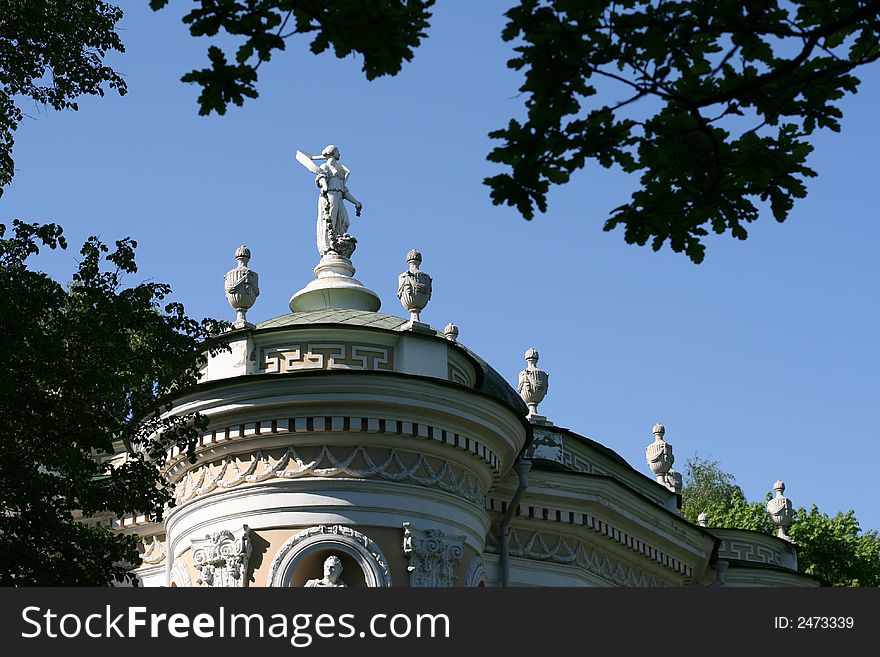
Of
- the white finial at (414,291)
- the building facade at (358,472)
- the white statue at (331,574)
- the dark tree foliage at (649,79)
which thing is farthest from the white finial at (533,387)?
the dark tree foliage at (649,79)

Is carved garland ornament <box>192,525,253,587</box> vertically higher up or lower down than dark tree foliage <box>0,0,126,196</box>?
lower down

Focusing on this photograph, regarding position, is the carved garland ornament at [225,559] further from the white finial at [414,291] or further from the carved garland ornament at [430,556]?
the white finial at [414,291]

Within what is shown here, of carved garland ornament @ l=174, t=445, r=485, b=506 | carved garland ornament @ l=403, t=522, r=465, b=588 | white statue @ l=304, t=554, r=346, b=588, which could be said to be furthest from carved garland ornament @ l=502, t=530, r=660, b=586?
white statue @ l=304, t=554, r=346, b=588

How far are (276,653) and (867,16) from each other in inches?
283

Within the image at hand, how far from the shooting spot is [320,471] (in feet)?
61.7

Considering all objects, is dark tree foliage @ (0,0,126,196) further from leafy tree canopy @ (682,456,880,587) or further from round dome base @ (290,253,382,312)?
leafy tree canopy @ (682,456,880,587)

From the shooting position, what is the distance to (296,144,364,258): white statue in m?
23.6

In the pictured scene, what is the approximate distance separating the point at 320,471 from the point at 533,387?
678cm

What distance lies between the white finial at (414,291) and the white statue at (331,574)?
156 inches

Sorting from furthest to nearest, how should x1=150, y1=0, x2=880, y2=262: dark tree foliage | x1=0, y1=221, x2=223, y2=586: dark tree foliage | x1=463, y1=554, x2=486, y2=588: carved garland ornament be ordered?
x1=463, y1=554, x2=486, y2=588: carved garland ornament
x1=0, y1=221, x2=223, y2=586: dark tree foliage
x1=150, y1=0, x2=880, y2=262: dark tree foliage

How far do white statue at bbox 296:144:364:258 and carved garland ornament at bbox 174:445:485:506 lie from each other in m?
5.46

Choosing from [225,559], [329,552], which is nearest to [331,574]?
[329,552]

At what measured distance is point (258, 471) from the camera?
1905 centimetres

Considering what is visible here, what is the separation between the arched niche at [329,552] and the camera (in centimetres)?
1850
